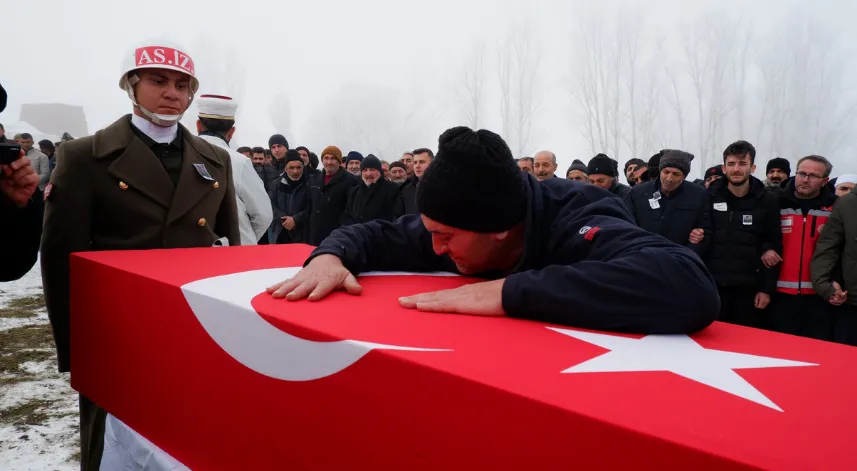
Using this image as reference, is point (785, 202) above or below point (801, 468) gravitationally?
above

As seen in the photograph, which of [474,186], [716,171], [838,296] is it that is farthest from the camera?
[716,171]

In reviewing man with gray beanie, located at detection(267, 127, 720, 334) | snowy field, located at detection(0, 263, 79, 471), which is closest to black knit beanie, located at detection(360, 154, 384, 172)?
snowy field, located at detection(0, 263, 79, 471)

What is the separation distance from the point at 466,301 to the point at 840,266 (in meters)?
4.20

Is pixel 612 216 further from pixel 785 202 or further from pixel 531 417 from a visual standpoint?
pixel 785 202

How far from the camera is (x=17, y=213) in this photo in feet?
6.22

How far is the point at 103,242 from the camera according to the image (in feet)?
7.00

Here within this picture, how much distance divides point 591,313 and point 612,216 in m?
0.43

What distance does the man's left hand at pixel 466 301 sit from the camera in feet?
3.73

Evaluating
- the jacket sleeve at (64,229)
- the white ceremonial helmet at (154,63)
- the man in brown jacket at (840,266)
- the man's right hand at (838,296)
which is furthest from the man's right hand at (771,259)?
the jacket sleeve at (64,229)

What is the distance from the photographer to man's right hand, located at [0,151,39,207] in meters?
1.79

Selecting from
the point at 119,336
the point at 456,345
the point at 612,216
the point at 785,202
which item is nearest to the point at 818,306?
the point at 785,202

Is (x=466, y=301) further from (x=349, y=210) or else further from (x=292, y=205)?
(x=292, y=205)

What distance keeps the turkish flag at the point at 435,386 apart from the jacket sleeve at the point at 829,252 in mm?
3609

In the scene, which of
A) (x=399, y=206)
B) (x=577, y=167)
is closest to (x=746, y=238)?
(x=577, y=167)
